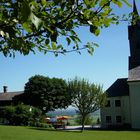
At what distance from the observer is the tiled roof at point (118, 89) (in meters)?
60.5

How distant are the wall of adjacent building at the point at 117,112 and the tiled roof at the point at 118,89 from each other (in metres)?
0.66

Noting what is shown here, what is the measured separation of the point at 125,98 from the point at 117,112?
270 centimetres

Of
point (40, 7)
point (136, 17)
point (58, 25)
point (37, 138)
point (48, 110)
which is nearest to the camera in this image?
point (58, 25)

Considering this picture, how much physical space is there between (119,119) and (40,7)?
2229 inches

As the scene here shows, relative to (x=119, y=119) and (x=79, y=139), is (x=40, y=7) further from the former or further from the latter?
(x=119, y=119)

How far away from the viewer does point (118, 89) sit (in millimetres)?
61875

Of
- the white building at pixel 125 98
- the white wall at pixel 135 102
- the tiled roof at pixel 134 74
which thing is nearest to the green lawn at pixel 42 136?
the white wall at pixel 135 102

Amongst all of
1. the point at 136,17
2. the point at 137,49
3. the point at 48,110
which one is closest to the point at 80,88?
the point at 137,49

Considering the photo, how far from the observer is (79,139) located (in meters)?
29.6

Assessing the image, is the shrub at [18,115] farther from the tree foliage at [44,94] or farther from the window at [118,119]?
the tree foliage at [44,94]

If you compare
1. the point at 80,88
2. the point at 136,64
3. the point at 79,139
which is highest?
the point at 136,64

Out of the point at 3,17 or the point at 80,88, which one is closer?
the point at 3,17

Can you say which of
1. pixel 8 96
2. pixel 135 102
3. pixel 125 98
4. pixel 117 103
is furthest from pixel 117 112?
pixel 8 96

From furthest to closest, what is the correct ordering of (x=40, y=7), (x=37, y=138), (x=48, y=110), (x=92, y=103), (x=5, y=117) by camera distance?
(x=48, y=110) < (x=5, y=117) < (x=92, y=103) < (x=37, y=138) < (x=40, y=7)
